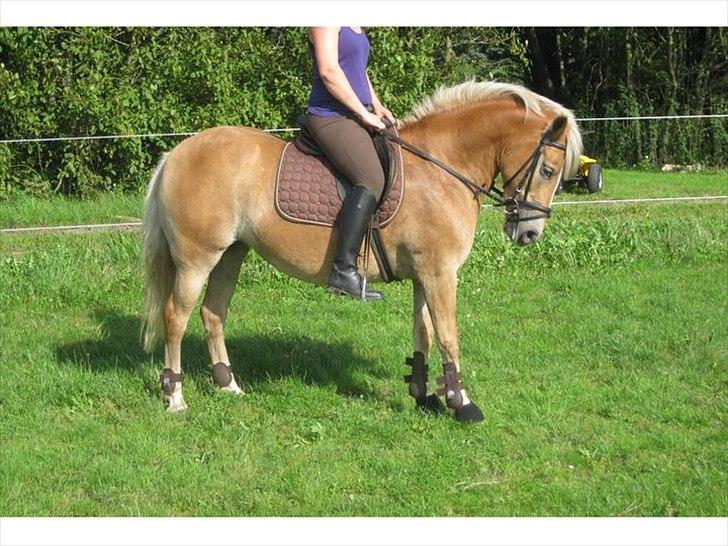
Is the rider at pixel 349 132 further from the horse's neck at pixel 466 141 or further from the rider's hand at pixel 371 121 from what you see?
the horse's neck at pixel 466 141

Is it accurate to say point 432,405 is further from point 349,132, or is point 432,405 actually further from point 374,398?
point 349,132

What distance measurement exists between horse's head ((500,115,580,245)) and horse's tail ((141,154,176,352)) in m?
2.46

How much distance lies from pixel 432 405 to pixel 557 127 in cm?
208

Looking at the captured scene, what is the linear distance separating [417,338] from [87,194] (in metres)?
8.91

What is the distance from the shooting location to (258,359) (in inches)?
292

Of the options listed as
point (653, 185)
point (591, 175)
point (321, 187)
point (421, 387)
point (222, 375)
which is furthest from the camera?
point (653, 185)

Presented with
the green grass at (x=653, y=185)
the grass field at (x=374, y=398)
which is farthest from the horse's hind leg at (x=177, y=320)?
the green grass at (x=653, y=185)

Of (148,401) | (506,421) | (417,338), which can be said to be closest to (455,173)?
(417,338)

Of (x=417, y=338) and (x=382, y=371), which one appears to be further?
(x=382, y=371)

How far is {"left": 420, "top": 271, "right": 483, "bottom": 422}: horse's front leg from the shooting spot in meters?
6.05

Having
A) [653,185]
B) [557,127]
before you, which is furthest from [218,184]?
[653,185]

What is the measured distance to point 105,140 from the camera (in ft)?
44.8

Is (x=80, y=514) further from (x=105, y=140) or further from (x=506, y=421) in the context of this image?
(x=105, y=140)

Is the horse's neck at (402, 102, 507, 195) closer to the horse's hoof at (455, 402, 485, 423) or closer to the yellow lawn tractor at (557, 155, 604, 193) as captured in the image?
the horse's hoof at (455, 402, 485, 423)
